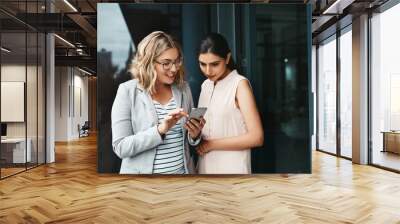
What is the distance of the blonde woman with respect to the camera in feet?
21.1

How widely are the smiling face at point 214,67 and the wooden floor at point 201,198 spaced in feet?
5.75

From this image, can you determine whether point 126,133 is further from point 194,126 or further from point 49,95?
point 49,95

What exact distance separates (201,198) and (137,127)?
187 centimetres

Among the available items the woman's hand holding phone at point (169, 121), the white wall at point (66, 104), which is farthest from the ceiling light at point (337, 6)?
the white wall at point (66, 104)

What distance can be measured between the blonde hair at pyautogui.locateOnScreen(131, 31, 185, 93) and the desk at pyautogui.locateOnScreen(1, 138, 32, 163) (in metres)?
2.61

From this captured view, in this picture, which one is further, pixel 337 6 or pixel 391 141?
pixel 391 141

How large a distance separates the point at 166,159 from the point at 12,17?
3.74m

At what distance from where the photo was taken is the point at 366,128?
8539mm

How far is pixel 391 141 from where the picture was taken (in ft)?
25.0

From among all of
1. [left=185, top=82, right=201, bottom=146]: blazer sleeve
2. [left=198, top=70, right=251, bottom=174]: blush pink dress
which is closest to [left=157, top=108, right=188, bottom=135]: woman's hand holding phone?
[left=185, top=82, right=201, bottom=146]: blazer sleeve

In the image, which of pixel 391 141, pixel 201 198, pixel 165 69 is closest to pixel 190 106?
pixel 165 69

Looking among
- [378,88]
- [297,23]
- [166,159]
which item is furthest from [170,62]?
[378,88]

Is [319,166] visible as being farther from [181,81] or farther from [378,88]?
[181,81]

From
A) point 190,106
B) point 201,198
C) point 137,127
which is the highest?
point 190,106
